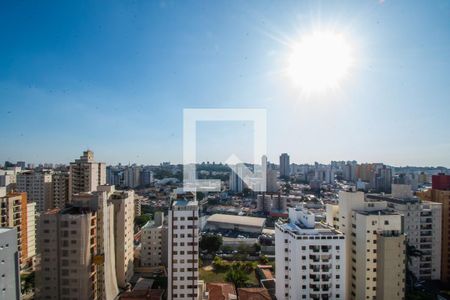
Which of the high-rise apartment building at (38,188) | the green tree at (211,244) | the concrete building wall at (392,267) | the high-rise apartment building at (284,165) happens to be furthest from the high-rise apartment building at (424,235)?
the high-rise apartment building at (284,165)

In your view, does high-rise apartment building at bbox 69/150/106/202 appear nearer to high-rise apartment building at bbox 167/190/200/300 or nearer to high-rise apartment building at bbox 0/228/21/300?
high-rise apartment building at bbox 167/190/200/300

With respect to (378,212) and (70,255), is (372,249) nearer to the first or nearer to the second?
(378,212)

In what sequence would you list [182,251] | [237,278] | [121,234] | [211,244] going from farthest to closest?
[211,244], [121,234], [237,278], [182,251]

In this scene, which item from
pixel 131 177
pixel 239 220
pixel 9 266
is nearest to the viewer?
pixel 9 266

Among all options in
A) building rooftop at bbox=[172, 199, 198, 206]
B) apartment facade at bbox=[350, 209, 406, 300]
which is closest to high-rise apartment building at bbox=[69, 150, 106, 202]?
building rooftop at bbox=[172, 199, 198, 206]

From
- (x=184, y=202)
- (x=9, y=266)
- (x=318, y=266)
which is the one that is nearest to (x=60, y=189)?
(x=184, y=202)

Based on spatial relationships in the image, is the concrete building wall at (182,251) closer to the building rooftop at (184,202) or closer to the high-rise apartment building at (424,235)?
the building rooftop at (184,202)
